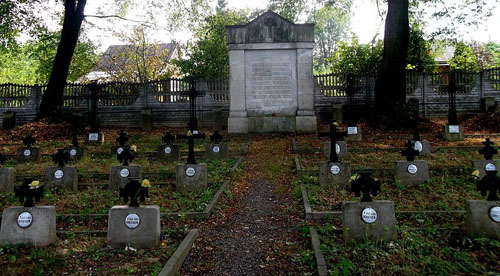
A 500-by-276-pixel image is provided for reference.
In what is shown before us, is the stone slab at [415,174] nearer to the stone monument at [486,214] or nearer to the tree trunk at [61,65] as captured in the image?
the stone monument at [486,214]

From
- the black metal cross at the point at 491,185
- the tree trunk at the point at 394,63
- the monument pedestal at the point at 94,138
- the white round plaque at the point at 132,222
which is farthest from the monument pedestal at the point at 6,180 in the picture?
the tree trunk at the point at 394,63

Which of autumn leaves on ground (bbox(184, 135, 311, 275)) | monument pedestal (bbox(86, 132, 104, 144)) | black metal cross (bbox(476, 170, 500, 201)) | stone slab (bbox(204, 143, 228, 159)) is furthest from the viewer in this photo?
monument pedestal (bbox(86, 132, 104, 144))

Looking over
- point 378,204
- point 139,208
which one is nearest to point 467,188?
point 378,204

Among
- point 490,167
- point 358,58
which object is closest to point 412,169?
point 490,167

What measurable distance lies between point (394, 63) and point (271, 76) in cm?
473

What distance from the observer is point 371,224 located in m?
4.01

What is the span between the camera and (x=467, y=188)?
592 cm

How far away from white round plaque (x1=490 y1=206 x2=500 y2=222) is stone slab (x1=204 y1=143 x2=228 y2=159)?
21.5 feet

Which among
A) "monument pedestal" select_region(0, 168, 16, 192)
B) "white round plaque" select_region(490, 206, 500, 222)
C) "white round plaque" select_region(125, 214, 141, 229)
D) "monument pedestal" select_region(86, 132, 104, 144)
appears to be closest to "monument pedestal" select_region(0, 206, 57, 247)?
"white round plaque" select_region(125, 214, 141, 229)

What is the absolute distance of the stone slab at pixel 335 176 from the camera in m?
6.44

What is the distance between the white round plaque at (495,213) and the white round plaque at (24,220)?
5262 mm

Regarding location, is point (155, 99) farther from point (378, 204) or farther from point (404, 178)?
point (378, 204)

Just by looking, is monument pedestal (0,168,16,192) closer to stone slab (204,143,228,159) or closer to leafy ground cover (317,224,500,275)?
stone slab (204,143,228,159)

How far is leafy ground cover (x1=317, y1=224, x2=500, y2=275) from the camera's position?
127 inches
